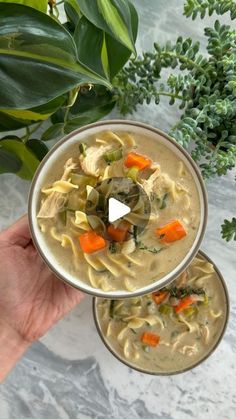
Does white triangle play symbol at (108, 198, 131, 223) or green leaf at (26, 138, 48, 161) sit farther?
green leaf at (26, 138, 48, 161)

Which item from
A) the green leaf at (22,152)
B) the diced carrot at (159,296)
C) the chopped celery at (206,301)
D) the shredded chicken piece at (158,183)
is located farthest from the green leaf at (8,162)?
the chopped celery at (206,301)

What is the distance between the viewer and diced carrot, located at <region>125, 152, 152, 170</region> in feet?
3.79

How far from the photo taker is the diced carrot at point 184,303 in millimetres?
1510

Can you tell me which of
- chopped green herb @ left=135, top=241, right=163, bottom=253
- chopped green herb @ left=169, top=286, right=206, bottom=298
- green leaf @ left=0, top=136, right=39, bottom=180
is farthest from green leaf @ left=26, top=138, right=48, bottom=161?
chopped green herb @ left=169, top=286, right=206, bottom=298

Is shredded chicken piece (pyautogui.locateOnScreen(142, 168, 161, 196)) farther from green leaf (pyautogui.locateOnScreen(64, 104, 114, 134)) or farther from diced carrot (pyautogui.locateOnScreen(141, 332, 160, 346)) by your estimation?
diced carrot (pyautogui.locateOnScreen(141, 332, 160, 346))

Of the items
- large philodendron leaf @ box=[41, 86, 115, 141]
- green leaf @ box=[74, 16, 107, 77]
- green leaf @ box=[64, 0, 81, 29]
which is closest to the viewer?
green leaf @ box=[74, 16, 107, 77]

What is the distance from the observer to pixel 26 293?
4.79 ft

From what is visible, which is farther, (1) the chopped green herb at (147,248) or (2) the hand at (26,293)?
(2) the hand at (26,293)

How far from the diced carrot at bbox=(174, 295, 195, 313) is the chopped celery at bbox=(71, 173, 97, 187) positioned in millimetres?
508

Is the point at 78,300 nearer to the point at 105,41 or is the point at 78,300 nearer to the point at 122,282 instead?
the point at 122,282

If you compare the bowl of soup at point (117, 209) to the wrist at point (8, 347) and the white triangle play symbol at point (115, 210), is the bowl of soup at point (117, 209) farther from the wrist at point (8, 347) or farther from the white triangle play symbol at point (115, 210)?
the wrist at point (8, 347)

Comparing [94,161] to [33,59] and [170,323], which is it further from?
[170,323]

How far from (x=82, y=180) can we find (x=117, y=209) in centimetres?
10

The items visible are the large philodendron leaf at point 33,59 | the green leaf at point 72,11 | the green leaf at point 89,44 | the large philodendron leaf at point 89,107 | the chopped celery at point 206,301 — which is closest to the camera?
the large philodendron leaf at point 33,59
